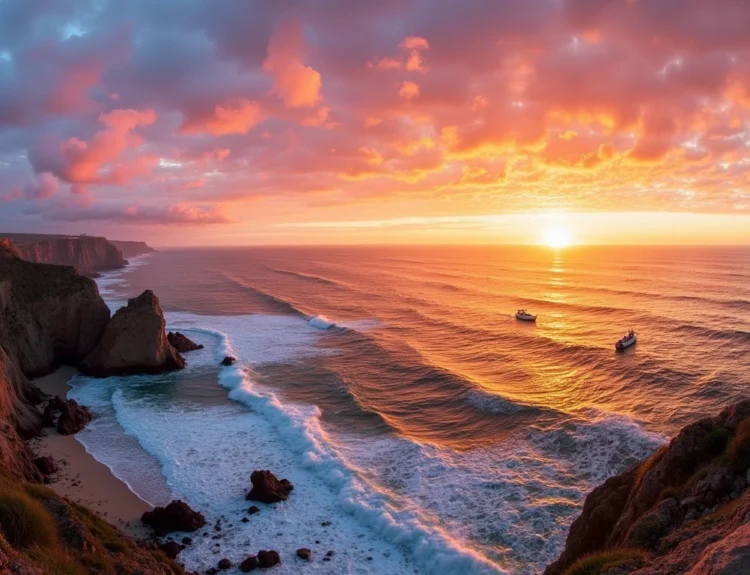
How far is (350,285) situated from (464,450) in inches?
3376

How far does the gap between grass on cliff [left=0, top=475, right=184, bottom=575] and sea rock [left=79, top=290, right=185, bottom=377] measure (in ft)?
97.2

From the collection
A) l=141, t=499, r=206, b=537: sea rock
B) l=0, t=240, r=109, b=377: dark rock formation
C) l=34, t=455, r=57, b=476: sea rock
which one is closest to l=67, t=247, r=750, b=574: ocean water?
l=141, t=499, r=206, b=537: sea rock

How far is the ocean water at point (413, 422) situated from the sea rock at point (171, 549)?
50 cm

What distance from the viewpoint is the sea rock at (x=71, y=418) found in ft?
99.0

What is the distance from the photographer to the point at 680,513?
34.1 feet

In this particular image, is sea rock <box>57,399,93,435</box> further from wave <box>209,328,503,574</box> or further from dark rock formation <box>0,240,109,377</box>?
wave <box>209,328,503,574</box>

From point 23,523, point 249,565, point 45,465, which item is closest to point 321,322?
point 45,465

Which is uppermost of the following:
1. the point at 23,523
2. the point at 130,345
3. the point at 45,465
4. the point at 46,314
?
the point at 46,314

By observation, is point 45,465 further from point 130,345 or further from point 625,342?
point 625,342

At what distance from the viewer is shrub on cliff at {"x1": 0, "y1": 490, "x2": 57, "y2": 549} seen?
38.6ft

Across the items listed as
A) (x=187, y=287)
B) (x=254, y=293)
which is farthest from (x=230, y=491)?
(x=187, y=287)

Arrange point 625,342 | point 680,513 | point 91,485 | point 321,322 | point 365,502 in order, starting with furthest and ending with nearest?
1. point 321,322
2. point 625,342
3. point 91,485
4. point 365,502
5. point 680,513

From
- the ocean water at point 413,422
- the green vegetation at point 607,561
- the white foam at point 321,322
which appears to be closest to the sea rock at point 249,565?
the ocean water at point 413,422

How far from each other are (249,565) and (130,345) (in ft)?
101
